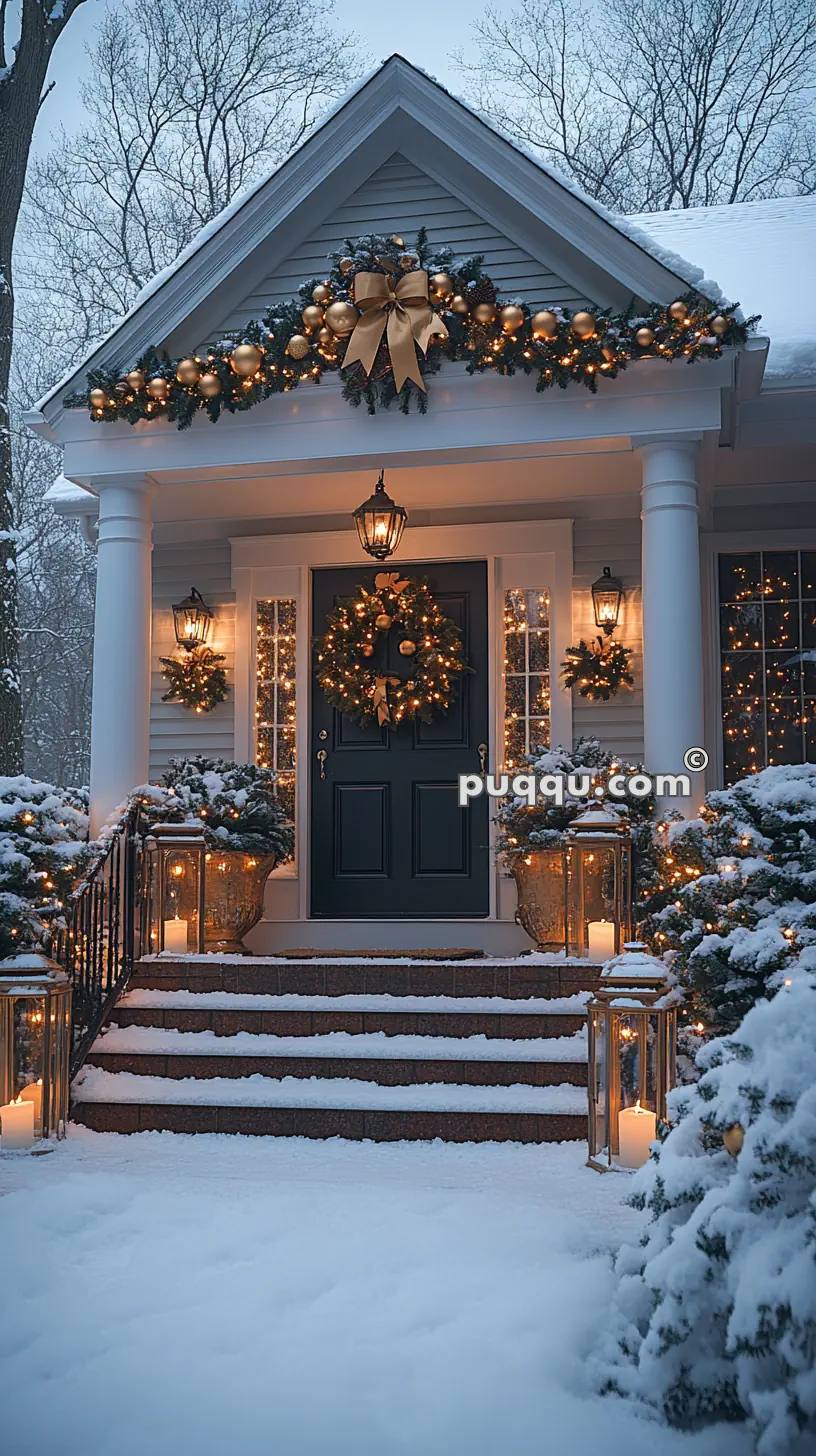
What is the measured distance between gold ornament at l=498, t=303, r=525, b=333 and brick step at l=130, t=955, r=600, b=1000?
304cm

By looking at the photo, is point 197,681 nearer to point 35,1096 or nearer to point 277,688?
point 277,688

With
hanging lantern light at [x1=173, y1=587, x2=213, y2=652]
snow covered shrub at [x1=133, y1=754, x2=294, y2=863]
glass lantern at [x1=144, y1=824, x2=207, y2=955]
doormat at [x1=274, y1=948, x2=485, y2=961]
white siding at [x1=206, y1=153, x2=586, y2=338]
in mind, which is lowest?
doormat at [x1=274, y1=948, x2=485, y2=961]

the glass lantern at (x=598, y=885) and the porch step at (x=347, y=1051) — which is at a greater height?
the glass lantern at (x=598, y=885)

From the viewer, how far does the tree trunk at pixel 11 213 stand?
1064 centimetres

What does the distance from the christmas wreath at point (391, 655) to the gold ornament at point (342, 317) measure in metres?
1.95

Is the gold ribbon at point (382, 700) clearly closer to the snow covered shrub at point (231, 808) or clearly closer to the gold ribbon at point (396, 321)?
the snow covered shrub at point (231, 808)

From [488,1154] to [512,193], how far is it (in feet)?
14.9

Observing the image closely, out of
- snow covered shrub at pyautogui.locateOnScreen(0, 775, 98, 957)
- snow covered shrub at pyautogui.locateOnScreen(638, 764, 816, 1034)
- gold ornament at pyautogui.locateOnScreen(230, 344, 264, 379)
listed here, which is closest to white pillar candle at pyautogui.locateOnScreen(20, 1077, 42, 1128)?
snow covered shrub at pyautogui.locateOnScreen(0, 775, 98, 957)

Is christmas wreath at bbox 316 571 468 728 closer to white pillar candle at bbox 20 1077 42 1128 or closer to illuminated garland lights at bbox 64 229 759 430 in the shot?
illuminated garland lights at bbox 64 229 759 430

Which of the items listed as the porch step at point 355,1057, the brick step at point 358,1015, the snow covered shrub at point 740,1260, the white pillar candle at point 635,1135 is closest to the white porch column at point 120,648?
the brick step at point 358,1015

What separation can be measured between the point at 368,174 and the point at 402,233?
0.37 metres

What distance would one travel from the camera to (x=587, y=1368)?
2.76 metres

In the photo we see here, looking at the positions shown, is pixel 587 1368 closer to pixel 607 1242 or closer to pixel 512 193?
pixel 607 1242

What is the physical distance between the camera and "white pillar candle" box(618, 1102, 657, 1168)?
4465 mm
